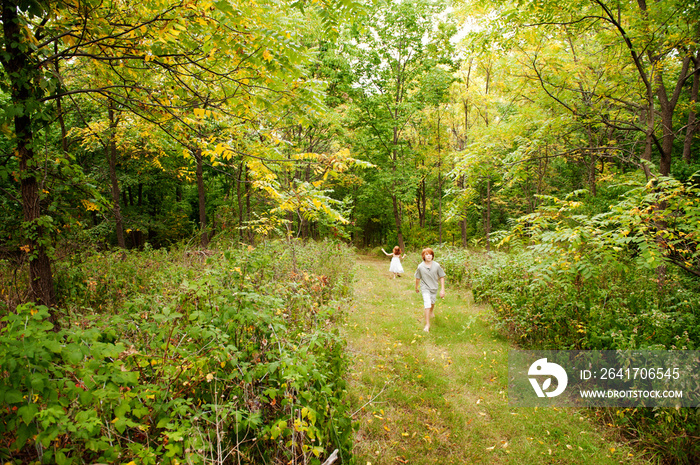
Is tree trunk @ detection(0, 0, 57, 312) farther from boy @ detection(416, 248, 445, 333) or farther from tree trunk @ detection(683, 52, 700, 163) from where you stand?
tree trunk @ detection(683, 52, 700, 163)

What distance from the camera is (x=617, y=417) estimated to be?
3.80 meters

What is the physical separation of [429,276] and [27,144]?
6.63 m

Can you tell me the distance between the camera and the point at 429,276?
6.95m

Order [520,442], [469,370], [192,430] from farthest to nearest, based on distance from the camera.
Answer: [469,370] < [520,442] < [192,430]

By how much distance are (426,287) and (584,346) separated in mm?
2958

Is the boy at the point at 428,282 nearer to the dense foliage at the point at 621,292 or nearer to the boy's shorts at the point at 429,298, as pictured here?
the boy's shorts at the point at 429,298

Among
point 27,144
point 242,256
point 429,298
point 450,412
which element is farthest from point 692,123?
point 27,144

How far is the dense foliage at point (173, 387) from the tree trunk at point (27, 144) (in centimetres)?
82

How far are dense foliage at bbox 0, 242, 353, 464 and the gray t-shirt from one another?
3.61 m

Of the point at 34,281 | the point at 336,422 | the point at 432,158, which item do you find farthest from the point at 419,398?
the point at 432,158

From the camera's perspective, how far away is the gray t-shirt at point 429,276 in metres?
6.86

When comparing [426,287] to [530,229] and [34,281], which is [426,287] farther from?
[34,281]

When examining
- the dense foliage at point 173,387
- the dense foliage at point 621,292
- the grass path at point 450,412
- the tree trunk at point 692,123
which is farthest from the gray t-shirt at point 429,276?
the tree trunk at point 692,123

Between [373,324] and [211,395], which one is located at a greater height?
[211,395]
